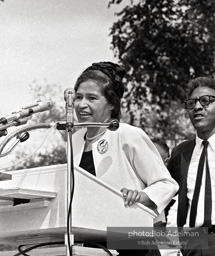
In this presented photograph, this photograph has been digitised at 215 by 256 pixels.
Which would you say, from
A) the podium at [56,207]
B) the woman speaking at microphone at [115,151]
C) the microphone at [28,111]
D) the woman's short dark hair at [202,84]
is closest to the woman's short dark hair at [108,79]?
the woman speaking at microphone at [115,151]

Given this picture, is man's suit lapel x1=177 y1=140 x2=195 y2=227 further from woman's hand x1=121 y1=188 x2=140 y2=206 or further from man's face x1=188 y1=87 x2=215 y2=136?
woman's hand x1=121 y1=188 x2=140 y2=206

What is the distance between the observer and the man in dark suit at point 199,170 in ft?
14.8

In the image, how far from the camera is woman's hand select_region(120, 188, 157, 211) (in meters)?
3.18

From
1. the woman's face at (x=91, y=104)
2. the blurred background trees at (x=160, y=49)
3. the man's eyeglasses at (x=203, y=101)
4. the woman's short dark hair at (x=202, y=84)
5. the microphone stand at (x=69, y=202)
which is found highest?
the blurred background trees at (x=160, y=49)

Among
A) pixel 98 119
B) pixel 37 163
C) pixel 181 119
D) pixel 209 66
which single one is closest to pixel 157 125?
pixel 209 66

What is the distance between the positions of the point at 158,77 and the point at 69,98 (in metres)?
10.2

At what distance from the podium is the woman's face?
647mm

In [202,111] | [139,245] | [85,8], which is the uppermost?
[85,8]

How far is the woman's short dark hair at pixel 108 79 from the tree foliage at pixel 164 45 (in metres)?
8.84

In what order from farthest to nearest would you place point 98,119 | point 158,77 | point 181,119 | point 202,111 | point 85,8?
1. point 181,119
2. point 158,77
3. point 85,8
4. point 202,111
5. point 98,119

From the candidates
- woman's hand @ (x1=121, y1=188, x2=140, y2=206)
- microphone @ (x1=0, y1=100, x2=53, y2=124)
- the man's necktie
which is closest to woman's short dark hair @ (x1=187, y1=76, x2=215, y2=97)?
the man's necktie

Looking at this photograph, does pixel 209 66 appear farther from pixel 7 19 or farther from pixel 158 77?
pixel 7 19

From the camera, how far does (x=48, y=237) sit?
3.16 m

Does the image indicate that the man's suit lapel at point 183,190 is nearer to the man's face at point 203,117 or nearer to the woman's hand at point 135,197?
the man's face at point 203,117
